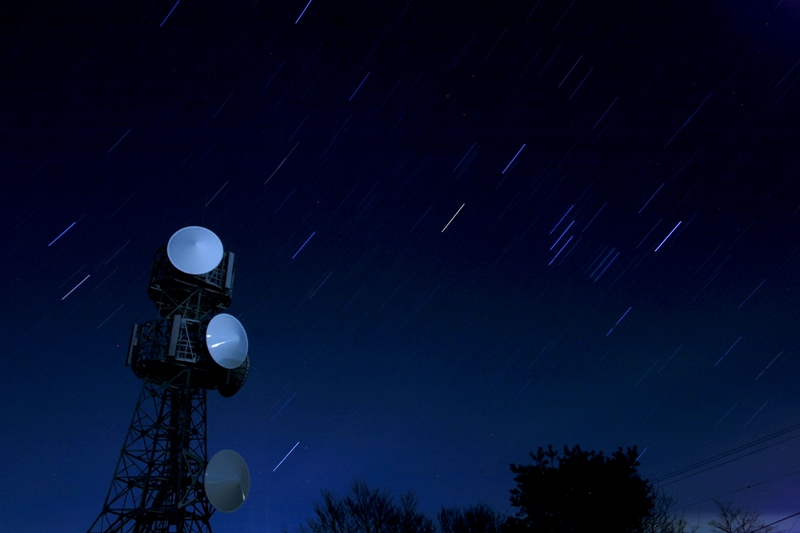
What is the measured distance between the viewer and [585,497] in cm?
2648

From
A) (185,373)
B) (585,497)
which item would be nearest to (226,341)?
(185,373)

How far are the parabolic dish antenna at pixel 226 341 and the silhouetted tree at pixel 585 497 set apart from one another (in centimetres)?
1557

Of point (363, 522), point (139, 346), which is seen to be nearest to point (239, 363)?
point (139, 346)

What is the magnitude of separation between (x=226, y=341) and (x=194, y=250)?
5.18m

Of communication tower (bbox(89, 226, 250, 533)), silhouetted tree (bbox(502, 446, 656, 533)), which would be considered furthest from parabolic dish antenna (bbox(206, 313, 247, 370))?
silhouetted tree (bbox(502, 446, 656, 533))

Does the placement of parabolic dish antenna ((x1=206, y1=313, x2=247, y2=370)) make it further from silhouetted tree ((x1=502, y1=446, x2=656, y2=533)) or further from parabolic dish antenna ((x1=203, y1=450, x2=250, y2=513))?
silhouetted tree ((x1=502, y1=446, x2=656, y2=533))

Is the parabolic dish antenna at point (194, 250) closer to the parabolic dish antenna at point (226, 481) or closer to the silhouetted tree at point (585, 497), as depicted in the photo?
the parabolic dish antenna at point (226, 481)

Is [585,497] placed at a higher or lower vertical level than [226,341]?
lower

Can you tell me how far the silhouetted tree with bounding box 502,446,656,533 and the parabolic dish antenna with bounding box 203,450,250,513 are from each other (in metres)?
12.6

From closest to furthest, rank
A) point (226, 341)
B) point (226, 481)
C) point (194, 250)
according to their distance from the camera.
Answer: point (226, 481), point (226, 341), point (194, 250)

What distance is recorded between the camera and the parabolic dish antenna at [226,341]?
92.3 ft

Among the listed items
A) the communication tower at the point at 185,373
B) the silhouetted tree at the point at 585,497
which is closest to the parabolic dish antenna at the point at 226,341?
the communication tower at the point at 185,373

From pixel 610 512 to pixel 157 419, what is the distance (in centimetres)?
2228

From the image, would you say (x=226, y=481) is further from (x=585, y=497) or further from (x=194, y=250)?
(x=585, y=497)
